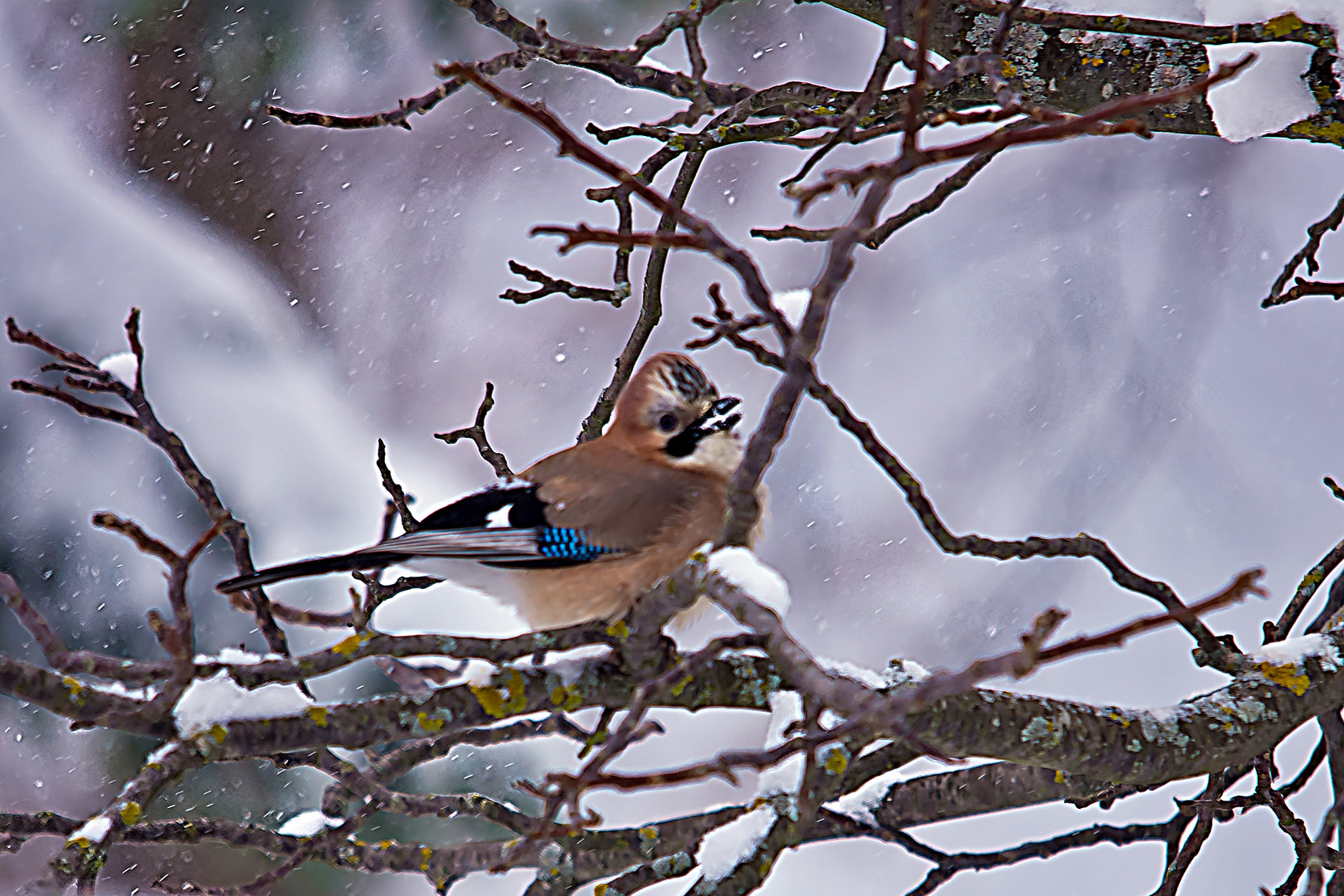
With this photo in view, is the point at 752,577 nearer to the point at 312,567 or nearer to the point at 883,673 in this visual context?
the point at 883,673

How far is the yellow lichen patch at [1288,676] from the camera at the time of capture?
205 centimetres

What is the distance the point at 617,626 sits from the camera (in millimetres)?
1798

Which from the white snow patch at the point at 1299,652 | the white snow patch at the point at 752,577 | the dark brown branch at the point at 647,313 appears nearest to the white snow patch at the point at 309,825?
the white snow patch at the point at 752,577

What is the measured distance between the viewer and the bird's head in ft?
8.96

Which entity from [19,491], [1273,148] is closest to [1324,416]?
[1273,148]

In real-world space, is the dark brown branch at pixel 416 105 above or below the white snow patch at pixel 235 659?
above

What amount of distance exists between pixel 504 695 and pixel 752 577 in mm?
430

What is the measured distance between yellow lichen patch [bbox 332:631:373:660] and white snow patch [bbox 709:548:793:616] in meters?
0.48

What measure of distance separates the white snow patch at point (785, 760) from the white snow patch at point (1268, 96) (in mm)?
1580

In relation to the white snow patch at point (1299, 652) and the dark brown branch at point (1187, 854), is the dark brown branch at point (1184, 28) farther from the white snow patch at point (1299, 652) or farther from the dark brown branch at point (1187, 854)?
the dark brown branch at point (1187, 854)

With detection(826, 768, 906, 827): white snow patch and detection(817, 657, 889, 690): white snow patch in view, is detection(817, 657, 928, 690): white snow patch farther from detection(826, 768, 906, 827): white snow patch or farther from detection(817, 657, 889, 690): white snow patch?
detection(826, 768, 906, 827): white snow patch

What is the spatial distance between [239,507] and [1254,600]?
435cm

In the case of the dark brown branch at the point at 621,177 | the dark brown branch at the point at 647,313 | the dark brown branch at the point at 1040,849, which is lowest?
the dark brown branch at the point at 1040,849

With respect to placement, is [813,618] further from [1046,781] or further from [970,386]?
[1046,781]
